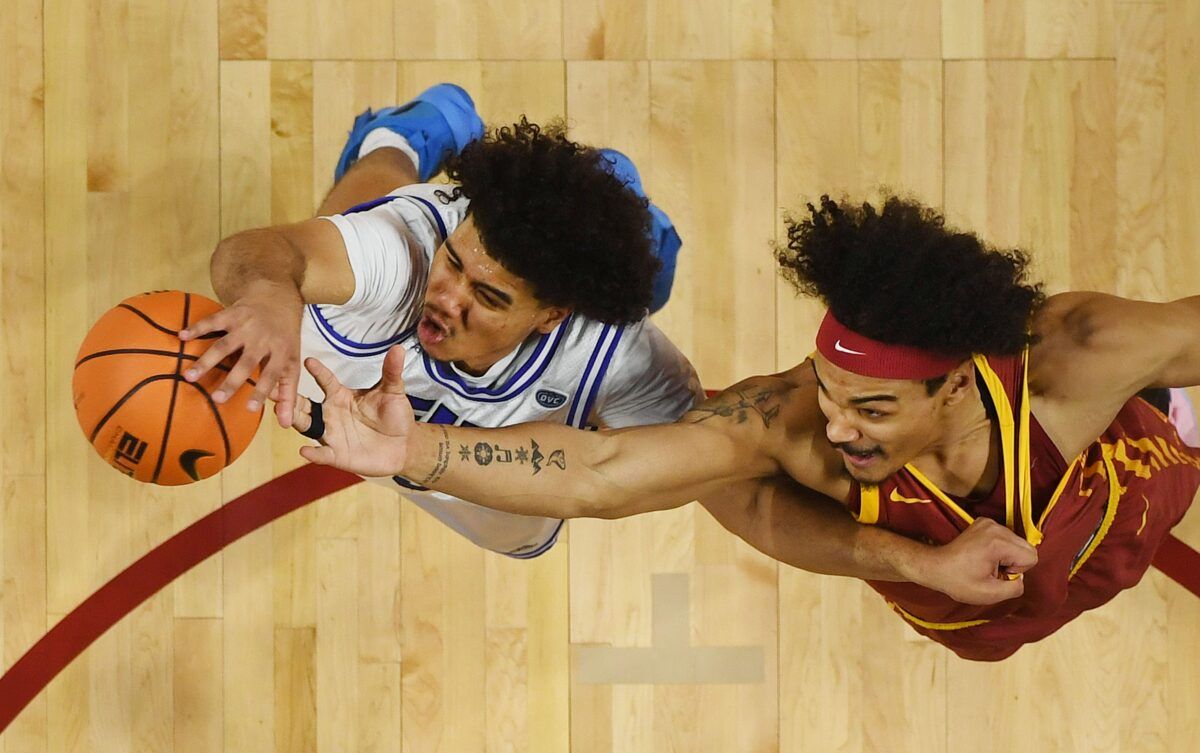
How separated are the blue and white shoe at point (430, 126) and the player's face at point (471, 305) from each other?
53 centimetres

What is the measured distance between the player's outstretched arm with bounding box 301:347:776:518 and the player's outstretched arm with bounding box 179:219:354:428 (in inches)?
2.4

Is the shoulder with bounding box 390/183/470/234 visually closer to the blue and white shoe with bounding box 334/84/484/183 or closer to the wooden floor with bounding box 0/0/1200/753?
the blue and white shoe with bounding box 334/84/484/183

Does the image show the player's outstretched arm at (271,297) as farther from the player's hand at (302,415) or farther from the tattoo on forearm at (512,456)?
the tattoo on forearm at (512,456)

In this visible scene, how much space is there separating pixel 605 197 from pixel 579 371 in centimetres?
34

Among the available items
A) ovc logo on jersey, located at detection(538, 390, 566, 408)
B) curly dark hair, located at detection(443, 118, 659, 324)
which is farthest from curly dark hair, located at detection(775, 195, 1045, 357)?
ovc logo on jersey, located at detection(538, 390, 566, 408)

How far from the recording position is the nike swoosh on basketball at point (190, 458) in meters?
1.68

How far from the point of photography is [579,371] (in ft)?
7.16

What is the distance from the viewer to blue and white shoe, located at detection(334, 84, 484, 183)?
8.38 ft

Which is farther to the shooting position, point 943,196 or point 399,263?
point 943,196

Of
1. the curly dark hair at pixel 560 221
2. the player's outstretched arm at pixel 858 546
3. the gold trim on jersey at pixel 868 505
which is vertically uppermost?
the curly dark hair at pixel 560 221

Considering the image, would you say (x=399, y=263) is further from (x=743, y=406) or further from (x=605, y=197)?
(x=743, y=406)

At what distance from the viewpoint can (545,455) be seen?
1.85 metres

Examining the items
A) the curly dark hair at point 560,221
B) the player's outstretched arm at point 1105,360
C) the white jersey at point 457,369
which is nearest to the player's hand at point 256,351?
the white jersey at point 457,369

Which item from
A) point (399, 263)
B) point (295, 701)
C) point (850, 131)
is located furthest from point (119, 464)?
point (850, 131)
